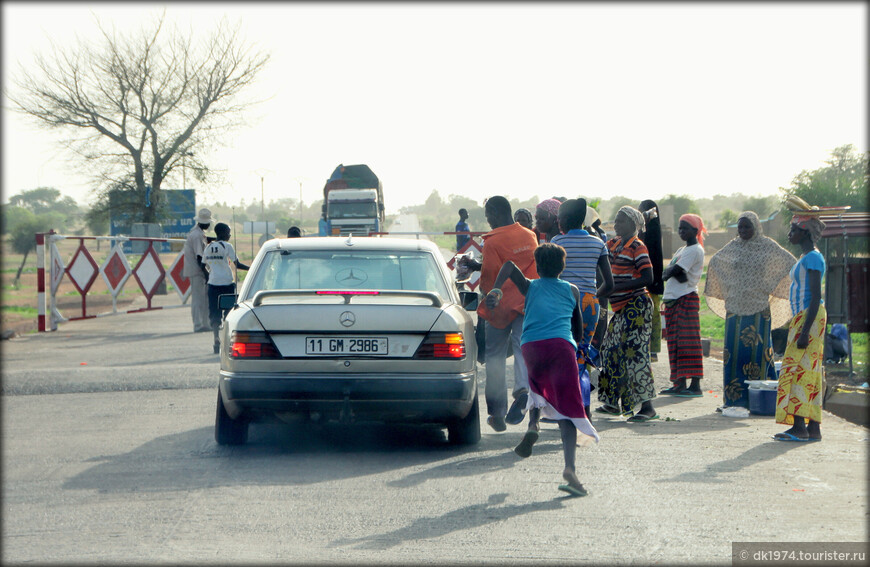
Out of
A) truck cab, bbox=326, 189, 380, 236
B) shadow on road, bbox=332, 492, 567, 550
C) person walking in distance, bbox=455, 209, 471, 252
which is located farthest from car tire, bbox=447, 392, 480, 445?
truck cab, bbox=326, 189, 380, 236

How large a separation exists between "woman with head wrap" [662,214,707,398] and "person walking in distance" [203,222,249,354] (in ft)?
20.8

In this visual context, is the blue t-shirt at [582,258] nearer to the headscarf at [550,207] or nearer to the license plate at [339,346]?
the headscarf at [550,207]

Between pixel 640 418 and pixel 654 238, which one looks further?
pixel 654 238

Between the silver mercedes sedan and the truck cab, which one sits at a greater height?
the truck cab

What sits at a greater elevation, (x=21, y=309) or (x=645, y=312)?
(x=645, y=312)

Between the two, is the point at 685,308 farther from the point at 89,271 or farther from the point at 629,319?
the point at 89,271

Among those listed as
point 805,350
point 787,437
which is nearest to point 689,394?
point 787,437

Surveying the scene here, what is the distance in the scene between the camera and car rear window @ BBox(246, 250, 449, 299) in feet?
23.6

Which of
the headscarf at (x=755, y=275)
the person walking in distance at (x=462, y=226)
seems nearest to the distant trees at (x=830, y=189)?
the person walking in distance at (x=462, y=226)

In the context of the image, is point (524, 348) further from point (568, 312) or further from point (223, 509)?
point (223, 509)

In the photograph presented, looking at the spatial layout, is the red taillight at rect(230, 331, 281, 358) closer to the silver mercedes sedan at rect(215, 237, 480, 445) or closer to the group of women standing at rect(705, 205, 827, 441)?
the silver mercedes sedan at rect(215, 237, 480, 445)

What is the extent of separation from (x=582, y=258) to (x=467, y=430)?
1.69 metres

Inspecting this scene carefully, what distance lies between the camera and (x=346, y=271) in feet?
23.9

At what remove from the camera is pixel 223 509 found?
535 centimetres
